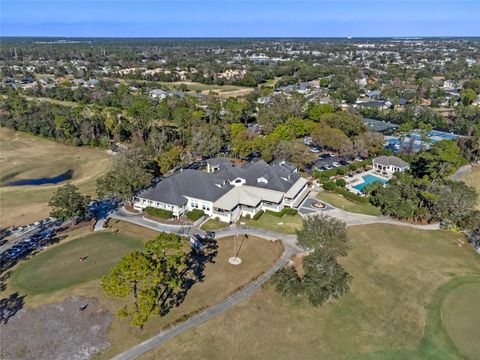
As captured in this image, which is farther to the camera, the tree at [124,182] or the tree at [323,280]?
the tree at [124,182]

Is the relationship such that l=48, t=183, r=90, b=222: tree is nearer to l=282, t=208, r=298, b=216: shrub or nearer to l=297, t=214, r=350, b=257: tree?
l=282, t=208, r=298, b=216: shrub

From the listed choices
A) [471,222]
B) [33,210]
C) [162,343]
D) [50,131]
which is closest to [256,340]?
[162,343]

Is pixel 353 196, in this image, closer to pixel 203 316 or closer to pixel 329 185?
pixel 329 185

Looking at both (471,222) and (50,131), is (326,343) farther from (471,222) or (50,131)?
(50,131)

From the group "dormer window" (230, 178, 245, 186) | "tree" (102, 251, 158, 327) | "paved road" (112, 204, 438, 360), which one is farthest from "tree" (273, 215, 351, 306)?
"dormer window" (230, 178, 245, 186)

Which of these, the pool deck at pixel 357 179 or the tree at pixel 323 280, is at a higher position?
the tree at pixel 323 280

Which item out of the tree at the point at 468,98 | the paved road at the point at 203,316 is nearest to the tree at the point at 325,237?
the paved road at the point at 203,316

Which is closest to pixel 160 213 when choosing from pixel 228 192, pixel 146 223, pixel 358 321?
pixel 146 223

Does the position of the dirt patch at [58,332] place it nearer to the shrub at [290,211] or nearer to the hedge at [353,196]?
the shrub at [290,211]
